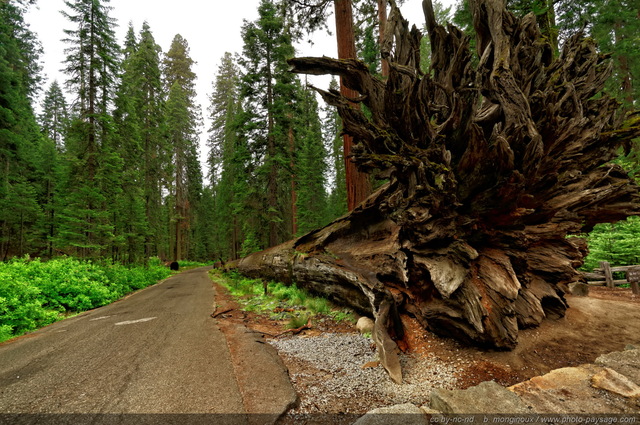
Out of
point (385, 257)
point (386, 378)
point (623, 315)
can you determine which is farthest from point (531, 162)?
point (386, 378)

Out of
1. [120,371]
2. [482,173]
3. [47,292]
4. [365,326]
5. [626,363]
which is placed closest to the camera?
[626,363]

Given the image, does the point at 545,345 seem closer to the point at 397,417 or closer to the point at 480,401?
the point at 480,401

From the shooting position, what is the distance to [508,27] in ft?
17.0

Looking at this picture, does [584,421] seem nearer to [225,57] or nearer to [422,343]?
[422,343]

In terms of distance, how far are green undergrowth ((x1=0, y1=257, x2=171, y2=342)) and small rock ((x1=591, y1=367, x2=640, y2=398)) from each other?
360 inches

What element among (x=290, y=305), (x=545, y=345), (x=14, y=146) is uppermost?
(x=14, y=146)

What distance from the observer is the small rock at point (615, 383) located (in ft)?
6.74

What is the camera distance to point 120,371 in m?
3.18

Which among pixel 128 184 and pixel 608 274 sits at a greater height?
pixel 128 184

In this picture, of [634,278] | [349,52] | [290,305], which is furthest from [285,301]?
[634,278]

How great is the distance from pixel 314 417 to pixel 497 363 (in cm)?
245

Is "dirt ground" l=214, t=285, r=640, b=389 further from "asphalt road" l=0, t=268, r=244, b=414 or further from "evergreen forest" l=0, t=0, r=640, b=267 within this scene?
"evergreen forest" l=0, t=0, r=640, b=267

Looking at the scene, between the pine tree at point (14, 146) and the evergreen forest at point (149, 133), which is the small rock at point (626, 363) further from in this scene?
the pine tree at point (14, 146)

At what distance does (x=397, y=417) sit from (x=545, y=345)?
2.89m
